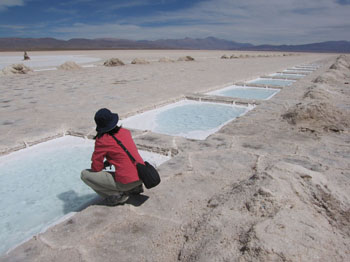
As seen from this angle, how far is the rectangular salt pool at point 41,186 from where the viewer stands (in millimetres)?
2348

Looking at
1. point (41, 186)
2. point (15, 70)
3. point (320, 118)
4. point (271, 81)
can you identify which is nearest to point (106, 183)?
point (41, 186)

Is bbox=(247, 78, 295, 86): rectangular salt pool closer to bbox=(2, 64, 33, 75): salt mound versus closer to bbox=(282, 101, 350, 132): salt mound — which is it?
bbox=(282, 101, 350, 132): salt mound

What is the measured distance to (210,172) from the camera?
2734 millimetres

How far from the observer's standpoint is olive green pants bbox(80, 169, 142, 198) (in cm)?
216

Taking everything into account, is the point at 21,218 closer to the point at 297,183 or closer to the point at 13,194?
the point at 13,194

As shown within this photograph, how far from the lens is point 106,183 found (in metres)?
2.18

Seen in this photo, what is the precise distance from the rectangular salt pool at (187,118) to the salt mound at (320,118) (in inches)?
52.9

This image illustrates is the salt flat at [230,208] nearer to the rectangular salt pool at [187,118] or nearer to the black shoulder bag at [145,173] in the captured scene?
the black shoulder bag at [145,173]

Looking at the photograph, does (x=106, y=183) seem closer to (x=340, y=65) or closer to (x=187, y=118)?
(x=187, y=118)

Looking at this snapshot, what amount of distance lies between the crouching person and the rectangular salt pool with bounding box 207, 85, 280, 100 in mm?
6478

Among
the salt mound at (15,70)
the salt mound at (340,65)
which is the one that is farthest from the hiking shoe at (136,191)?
the salt mound at (340,65)

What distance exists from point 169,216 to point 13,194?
1778mm

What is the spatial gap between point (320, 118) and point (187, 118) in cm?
247

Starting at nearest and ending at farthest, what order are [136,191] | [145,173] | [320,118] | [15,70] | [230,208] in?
[230,208] < [145,173] < [136,191] < [320,118] < [15,70]
